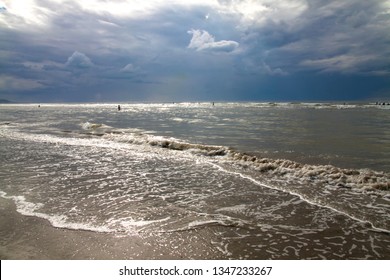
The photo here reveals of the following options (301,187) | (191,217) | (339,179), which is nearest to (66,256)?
(191,217)

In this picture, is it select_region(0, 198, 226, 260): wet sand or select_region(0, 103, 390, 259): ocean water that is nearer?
select_region(0, 198, 226, 260): wet sand

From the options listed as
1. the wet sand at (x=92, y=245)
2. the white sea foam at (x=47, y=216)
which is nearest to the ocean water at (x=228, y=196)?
the white sea foam at (x=47, y=216)

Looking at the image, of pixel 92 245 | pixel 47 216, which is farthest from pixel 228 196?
pixel 47 216

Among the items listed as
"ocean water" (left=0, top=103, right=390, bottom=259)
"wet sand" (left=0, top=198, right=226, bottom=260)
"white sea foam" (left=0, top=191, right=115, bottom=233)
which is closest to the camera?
"wet sand" (left=0, top=198, right=226, bottom=260)

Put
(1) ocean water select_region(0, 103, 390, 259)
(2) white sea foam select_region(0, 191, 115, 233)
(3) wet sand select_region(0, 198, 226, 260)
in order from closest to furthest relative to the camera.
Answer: (3) wet sand select_region(0, 198, 226, 260) → (1) ocean water select_region(0, 103, 390, 259) → (2) white sea foam select_region(0, 191, 115, 233)

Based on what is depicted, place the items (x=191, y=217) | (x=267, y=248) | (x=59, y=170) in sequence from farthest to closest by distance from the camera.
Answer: (x=59, y=170) → (x=191, y=217) → (x=267, y=248)

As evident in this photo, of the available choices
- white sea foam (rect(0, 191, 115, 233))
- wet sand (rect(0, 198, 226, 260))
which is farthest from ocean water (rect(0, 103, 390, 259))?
wet sand (rect(0, 198, 226, 260))

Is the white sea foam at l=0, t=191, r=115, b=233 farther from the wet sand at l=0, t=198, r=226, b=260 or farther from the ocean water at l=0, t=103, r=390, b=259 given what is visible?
the wet sand at l=0, t=198, r=226, b=260

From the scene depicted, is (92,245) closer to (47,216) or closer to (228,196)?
(47,216)

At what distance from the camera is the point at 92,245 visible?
6.94 m

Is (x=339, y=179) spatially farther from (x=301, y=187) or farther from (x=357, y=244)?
(x=357, y=244)

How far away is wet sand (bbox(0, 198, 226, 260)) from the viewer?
21.3ft

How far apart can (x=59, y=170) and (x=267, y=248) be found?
11.6m
